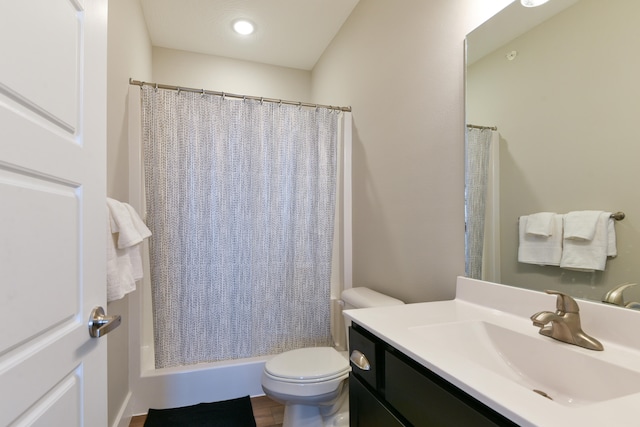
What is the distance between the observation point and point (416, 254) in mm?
1544

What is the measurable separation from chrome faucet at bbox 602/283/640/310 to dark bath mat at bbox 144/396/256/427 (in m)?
1.73

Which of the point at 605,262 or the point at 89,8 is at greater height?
the point at 89,8

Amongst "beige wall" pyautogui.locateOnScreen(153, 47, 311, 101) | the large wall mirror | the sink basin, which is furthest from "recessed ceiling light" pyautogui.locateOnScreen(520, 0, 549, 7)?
"beige wall" pyautogui.locateOnScreen(153, 47, 311, 101)

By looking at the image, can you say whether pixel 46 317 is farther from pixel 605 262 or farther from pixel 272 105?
pixel 272 105

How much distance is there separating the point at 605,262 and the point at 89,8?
1491 millimetres

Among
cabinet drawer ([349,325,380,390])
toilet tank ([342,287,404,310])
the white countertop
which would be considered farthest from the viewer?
toilet tank ([342,287,404,310])

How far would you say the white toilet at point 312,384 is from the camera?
142 cm

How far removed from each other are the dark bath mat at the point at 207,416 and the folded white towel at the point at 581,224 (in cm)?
177

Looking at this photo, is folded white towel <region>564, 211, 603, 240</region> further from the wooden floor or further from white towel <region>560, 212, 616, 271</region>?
the wooden floor

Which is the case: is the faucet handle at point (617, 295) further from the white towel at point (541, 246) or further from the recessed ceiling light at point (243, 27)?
the recessed ceiling light at point (243, 27)

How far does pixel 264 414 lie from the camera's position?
1836mm

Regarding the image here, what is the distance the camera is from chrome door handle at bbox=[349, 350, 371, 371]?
3.08 feet

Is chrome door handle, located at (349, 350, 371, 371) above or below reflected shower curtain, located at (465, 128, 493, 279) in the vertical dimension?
below

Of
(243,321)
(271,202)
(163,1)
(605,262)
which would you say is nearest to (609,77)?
(605,262)
